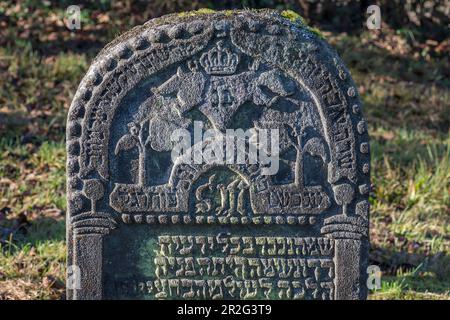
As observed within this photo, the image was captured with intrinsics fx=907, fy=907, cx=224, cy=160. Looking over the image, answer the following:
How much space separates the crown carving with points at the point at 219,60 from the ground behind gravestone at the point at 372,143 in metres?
1.68

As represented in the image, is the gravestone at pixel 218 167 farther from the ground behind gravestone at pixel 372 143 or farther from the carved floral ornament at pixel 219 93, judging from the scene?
the ground behind gravestone at pixel 372 143

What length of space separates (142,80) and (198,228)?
77 cm

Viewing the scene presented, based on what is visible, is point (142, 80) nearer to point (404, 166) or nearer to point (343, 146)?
point (343, 146)

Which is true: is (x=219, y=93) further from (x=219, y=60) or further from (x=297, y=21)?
(x=297, y=21)

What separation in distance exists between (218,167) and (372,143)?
317cm

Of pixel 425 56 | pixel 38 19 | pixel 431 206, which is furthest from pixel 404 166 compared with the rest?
pixel 38 19

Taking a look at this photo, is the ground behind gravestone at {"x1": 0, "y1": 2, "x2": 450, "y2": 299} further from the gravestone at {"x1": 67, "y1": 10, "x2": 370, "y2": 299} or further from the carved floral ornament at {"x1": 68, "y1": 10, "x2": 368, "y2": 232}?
the carved floral ornament at {"x1": 68, "y1": 10, "x2": 368, "y2": 232}

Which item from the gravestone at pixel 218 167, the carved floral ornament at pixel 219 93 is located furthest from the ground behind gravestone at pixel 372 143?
the carved floral ornament at pixel 219 93

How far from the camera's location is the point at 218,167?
4387 mm

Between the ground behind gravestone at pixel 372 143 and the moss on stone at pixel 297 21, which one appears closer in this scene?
the moss on stone at pixel 297 21

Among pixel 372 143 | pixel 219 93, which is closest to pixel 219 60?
pixel 219 93

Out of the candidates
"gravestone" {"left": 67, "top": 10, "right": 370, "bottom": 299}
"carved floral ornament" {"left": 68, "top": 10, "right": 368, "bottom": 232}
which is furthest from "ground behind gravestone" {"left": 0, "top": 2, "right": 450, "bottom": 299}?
"carved floral ornament" {"left": 68, "top": 10, "right": 368, "bottom": 232}

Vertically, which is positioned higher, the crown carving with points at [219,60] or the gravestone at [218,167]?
the crown carving with points at [219,60]

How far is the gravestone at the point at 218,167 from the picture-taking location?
4266 mm
